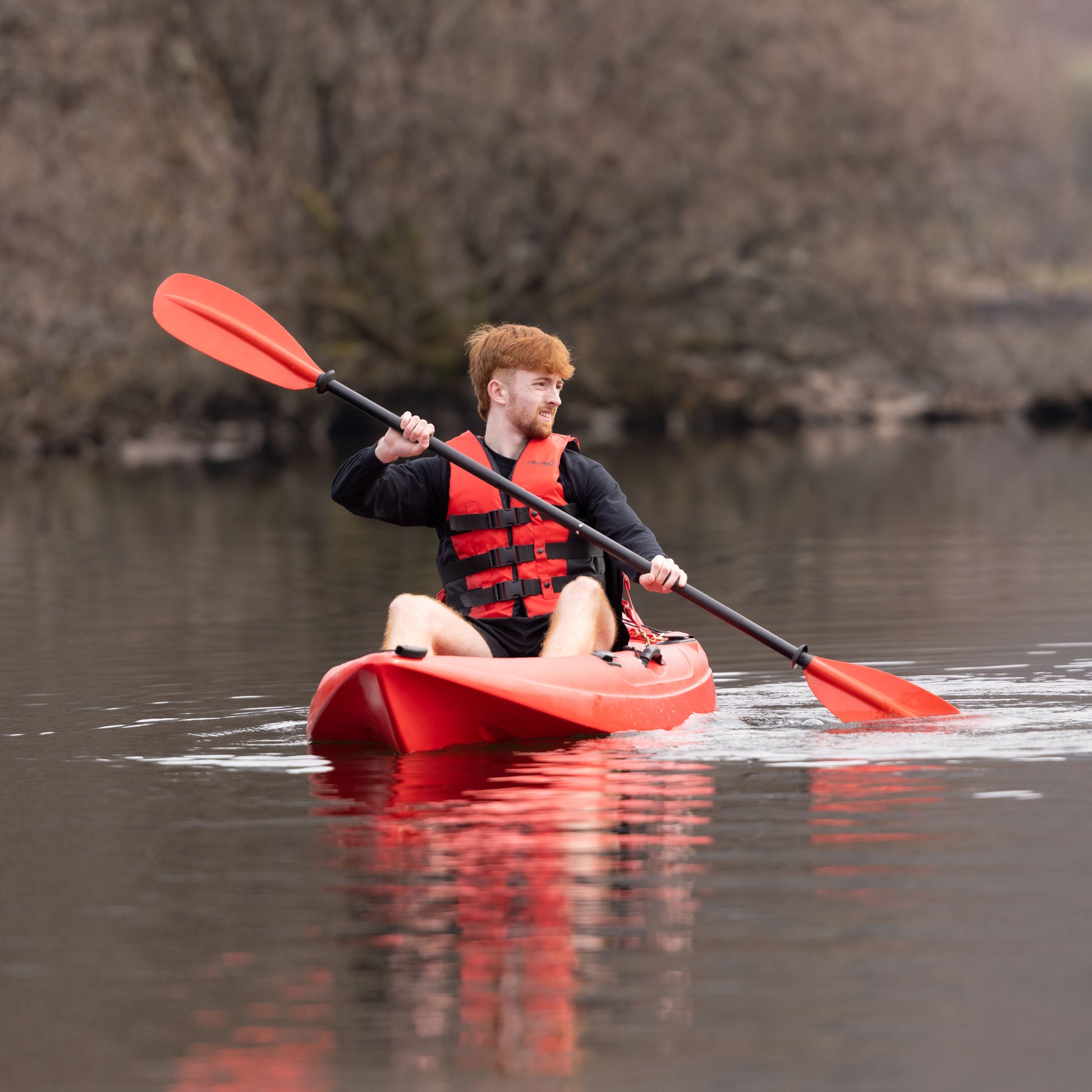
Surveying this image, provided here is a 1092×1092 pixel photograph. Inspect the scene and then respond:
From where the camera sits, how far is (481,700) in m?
5.91

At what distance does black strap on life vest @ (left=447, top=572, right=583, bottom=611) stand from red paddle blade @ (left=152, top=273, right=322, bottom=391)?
970mm

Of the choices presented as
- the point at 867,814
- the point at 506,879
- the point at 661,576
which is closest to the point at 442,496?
the point at 661,576

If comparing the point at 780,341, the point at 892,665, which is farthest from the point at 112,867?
the point at 780,341

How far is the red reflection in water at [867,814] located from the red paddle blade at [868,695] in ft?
2.65

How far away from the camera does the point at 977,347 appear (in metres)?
35.8

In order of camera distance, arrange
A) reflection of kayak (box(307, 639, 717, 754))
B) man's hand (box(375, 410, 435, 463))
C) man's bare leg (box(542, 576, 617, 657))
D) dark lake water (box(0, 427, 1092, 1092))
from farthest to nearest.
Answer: man's bare leg (box(542, 576, 617, 657))
man's hand (box(375, 410, 435, 463))
reflection of kayak (box(307, 639, 717, 754))
dark lake water (box(0, 427, 1092, 1092))

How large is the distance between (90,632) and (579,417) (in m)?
25.6

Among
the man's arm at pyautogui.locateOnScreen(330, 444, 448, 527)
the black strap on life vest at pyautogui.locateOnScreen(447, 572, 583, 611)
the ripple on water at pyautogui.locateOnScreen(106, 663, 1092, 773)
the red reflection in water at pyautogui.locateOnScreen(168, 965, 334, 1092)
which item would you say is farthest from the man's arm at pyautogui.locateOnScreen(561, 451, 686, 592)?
the red reflection in water at pyautogui.locateOnScreen(168, 965, 334, 1092)

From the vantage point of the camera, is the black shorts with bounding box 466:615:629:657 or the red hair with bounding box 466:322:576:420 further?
the black shorts with bounding box 466:615:629:657

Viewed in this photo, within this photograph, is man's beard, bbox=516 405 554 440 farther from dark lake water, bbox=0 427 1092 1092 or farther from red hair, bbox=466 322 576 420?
dark lake water, bbox=0 427 1092 1092

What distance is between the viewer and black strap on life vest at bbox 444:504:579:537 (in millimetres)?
6414

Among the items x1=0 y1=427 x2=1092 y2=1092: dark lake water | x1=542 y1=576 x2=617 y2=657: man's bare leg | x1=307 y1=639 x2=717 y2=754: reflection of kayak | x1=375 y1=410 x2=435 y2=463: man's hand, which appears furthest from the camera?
x1=542 y1=576 x2=617 y2=657: man's bare leg

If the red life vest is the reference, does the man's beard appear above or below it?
above

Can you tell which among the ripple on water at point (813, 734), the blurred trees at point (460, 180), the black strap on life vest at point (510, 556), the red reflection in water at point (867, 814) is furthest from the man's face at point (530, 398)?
the blurred trees at point (460, 180)
